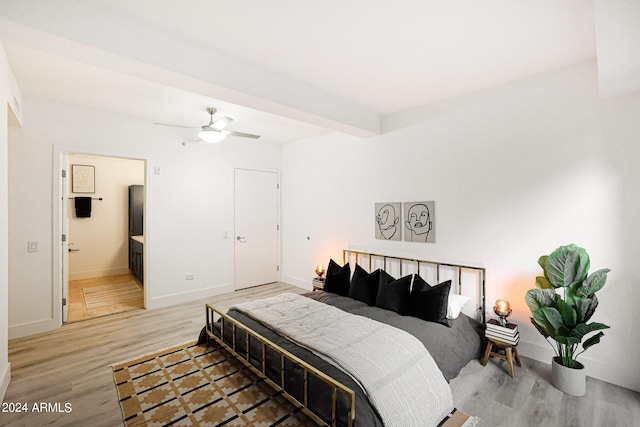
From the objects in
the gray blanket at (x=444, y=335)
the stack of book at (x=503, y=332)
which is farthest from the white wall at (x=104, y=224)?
the stack of book at (x=503, y=332)

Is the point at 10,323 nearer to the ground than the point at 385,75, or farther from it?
nearer to the ground

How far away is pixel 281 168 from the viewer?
600 centimetres

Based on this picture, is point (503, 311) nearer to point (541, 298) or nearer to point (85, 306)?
point (541, 298)

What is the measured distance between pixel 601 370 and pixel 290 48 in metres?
3.77

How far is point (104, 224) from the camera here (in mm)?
6695

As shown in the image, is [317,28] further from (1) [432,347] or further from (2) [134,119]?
(2) [134,119]

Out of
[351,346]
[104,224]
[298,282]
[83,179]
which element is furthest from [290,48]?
[104,224]

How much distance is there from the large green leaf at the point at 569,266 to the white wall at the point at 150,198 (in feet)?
14.9

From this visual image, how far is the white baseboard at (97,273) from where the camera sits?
20.9 ft

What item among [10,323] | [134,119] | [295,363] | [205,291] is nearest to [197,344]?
[295,363]

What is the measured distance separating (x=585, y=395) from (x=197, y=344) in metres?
3.51

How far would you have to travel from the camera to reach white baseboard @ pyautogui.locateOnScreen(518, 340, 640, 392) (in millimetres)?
2471

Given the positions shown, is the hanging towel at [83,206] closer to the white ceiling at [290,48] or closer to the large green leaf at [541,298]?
the white ceiling at [290,48]

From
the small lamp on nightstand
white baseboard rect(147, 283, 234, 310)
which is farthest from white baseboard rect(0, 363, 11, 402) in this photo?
the small lamp on nightstand
